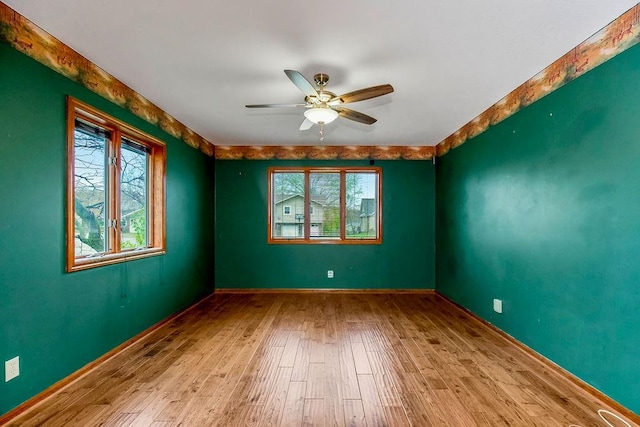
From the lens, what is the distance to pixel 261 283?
525 cm

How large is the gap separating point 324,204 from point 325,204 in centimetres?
2

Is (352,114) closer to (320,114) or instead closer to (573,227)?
(320,114)

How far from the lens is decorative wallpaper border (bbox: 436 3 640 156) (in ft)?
6.26

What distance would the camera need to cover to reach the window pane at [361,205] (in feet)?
17.5

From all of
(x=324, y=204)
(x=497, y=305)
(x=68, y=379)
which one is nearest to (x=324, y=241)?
(x=324, y=204)

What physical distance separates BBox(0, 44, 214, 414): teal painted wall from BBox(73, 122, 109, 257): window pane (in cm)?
23

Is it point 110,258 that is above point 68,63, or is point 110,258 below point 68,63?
below

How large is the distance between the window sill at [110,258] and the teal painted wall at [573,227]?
12.7 ft

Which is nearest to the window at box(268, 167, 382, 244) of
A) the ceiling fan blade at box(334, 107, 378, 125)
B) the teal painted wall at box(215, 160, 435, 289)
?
the teal painted wall at box(215, 160, 435, 289)

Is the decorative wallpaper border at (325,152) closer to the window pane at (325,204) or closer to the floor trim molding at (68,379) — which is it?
the window pane at (325,204)

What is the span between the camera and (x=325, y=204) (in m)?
5.35

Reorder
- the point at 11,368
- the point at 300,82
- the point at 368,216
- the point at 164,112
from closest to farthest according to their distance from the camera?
the point at 11,368
the point at 300,82
the point at 164,112
the point at 368,216

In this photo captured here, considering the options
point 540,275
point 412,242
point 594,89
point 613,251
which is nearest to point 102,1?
point 594,89

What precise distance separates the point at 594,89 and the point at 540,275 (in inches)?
60.2
